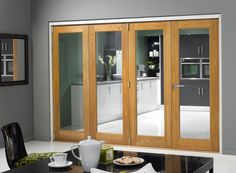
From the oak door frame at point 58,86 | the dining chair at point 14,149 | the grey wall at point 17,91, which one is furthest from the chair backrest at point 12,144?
the oak door frame at point 58,86

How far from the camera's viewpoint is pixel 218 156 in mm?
6539

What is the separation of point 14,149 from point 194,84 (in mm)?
3698

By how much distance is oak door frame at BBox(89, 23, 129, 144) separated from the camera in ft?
24.4

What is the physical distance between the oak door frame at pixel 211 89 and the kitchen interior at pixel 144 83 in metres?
0.07

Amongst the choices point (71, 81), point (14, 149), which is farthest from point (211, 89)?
point (14, 149)

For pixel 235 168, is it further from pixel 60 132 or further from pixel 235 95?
pixel 60 132

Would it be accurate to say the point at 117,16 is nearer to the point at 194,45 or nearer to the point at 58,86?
the point at 194,45

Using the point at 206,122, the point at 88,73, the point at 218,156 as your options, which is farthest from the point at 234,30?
the point at 88,73

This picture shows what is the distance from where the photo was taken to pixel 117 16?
24.2ft

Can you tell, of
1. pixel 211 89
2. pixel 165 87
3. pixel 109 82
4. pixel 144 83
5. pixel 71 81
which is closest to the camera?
pixel 211 89

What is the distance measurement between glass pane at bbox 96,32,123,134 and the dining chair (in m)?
3.35

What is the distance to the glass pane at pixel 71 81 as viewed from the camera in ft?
25.7

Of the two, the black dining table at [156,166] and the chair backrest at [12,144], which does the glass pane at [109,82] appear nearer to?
the chair backrest at [12,144]

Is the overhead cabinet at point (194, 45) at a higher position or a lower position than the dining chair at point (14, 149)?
higher
